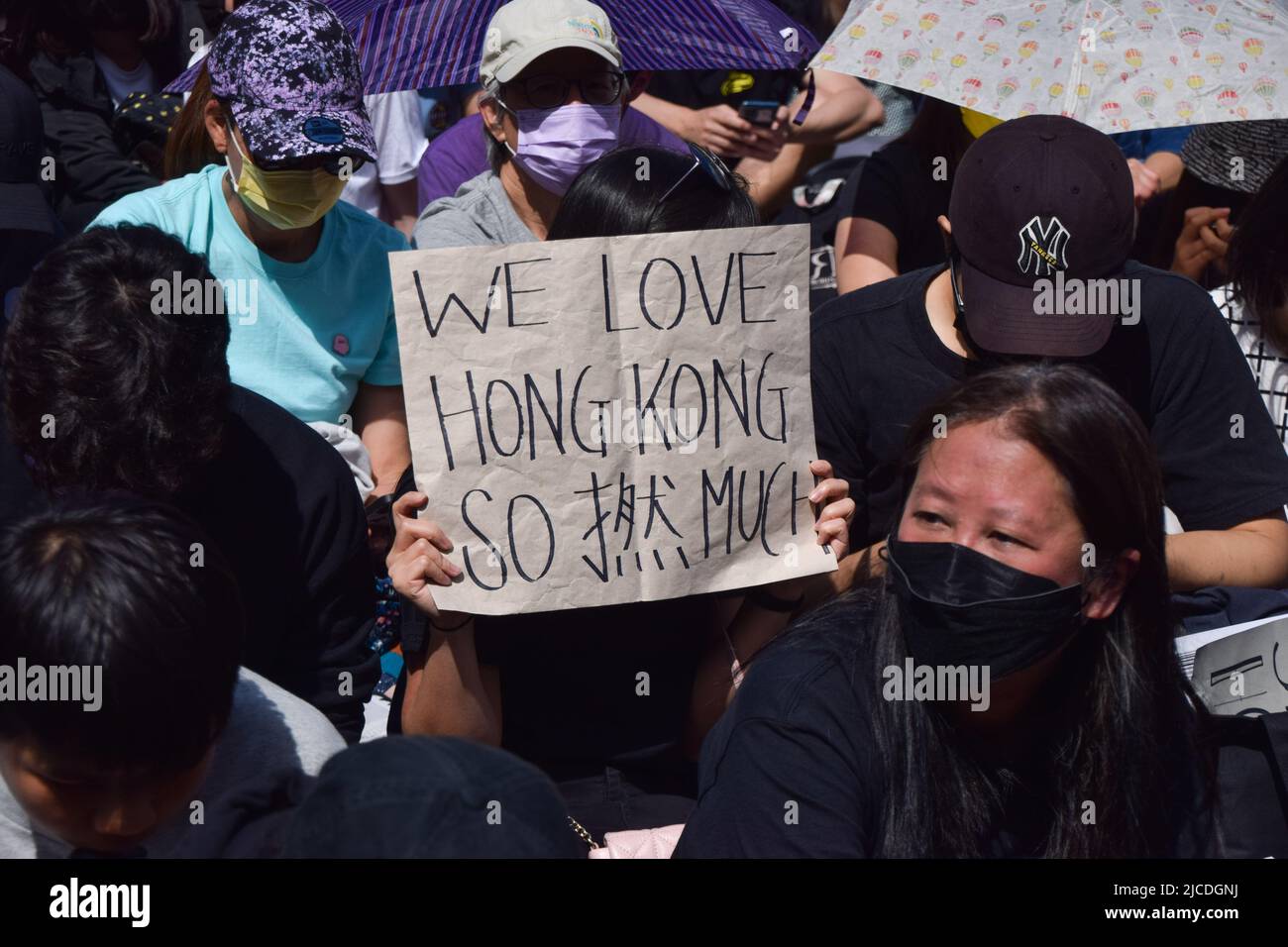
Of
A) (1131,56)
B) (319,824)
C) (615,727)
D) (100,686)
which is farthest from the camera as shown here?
(1131,56)

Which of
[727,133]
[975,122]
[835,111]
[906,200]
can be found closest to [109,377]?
[906,200]

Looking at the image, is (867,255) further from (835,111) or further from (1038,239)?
(835,111)

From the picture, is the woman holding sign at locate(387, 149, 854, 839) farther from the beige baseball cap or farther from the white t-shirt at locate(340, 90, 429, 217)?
the white t-shirt at locate(340, 90, 429, 217)

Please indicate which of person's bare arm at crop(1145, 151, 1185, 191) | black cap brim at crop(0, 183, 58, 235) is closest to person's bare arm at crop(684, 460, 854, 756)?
black cap brim at crop(0, 183, 58, 235)

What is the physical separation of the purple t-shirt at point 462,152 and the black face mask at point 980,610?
2.52m

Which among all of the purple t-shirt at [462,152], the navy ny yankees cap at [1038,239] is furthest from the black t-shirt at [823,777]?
the purple t-shirt at [462,152]

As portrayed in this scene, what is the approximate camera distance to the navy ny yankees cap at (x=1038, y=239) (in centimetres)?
320

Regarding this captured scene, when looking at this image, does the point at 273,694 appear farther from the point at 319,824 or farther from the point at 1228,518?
the point at 1228,518

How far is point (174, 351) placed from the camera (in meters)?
2.66

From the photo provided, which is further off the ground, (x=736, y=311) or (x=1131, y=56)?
(x=1131, y=56)

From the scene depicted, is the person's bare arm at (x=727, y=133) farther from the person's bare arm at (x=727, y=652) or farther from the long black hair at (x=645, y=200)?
the person's bare arm at (x=727, y=652)

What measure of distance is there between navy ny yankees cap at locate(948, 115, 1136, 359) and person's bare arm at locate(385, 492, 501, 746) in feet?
4.09

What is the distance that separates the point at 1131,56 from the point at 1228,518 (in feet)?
4.95

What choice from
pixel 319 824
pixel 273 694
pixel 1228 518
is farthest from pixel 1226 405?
pixel 319 824
